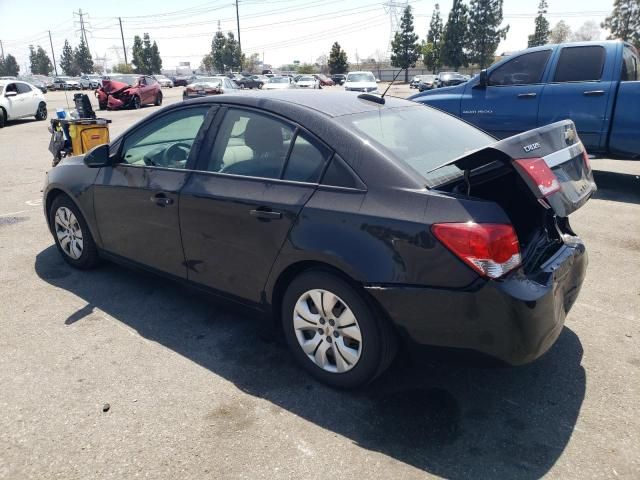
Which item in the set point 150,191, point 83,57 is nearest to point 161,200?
point 150,191

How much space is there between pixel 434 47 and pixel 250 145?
78.1 metres

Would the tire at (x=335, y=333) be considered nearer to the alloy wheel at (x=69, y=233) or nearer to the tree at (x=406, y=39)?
the alloy wheel at (x=69, y=233)

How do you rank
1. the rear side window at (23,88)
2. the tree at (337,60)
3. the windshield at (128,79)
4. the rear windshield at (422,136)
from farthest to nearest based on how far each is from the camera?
the tree at (337,60)
the windshield at (128,79)
the rear side window at (23,88)
the rear windshield at (422,136)

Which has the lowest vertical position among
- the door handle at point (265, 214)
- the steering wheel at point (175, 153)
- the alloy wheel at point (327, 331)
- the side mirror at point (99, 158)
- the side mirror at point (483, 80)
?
the alloy wheel at point (327, 331)

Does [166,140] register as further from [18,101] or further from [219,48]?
[219,48]

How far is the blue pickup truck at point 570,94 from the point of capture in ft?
22.7

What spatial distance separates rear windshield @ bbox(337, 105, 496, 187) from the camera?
2748 mm

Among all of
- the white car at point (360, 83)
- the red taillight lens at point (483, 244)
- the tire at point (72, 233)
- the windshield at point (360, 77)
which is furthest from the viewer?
the windshield at point (360, 77)

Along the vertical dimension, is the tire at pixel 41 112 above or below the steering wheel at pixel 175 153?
below

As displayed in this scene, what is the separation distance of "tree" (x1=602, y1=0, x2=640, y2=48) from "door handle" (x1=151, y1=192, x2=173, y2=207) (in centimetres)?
6657

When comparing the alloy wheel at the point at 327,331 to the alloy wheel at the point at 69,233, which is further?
the alloy wheel at the point at 69,233

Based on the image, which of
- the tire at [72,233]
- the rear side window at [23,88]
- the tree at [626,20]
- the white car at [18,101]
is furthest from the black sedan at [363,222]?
the tree at [626,20]

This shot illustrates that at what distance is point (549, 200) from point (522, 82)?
611 centimetres

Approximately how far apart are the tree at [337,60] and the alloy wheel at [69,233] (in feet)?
245
